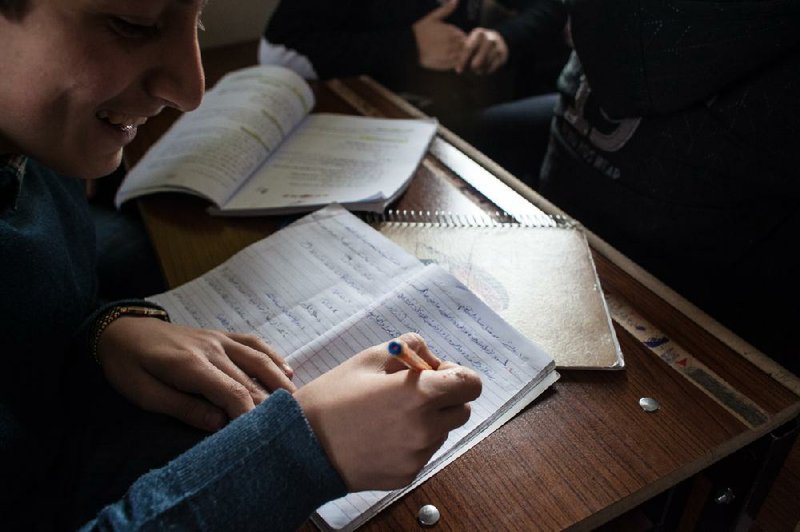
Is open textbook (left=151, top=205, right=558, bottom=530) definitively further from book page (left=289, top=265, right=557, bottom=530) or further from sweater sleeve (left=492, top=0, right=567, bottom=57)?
sweater sleeve (left=492, top=0, right=567, bottom=57)

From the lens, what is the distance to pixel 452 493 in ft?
1.65

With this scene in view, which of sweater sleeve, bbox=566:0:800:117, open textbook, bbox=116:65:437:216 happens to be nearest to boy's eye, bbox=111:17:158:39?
open textbook, bbox=116:65:437:216

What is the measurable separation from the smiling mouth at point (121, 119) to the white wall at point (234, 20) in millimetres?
1147

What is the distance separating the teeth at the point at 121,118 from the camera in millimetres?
527

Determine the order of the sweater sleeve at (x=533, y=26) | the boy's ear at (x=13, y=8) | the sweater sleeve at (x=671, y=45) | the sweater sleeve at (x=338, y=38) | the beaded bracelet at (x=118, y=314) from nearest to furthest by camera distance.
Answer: the boy's ear at (x=13, y=8) < the beaded bracelet at (x=118, y=314) < the sweater sleeve at (x=671, y=45) < the sweater sleeve at (x=338, y=38) < the sweater sleeve at (x=533, y=26)

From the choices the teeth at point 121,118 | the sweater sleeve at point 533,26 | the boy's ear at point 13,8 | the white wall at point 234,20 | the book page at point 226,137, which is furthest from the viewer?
the white wall at point 234,20

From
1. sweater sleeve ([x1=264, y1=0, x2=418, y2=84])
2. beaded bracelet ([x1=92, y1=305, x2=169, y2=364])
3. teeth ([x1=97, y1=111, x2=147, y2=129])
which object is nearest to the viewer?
teeth ([x1=97, y1=111, x2=147, y2=129])

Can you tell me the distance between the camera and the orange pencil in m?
0.47

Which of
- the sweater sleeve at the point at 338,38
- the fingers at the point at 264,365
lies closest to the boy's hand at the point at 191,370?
the fingers at the point at 264,365

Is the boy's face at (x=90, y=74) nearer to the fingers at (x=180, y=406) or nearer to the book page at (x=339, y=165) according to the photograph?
the fingers at (x=180, y=406)

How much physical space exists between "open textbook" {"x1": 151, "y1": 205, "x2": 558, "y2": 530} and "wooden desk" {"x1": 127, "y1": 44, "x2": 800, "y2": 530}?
0.07 ft

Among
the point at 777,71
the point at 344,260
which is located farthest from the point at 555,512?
the point at 777,71

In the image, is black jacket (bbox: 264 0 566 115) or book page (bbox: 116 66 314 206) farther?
black jacket (bbox: 264 0 566 115)

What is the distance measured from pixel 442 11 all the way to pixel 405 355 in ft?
3.87
